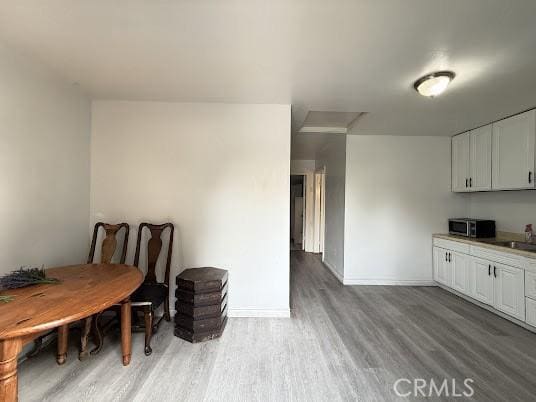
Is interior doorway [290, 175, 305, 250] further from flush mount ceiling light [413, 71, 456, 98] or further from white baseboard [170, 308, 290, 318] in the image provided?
flush mount ceiling light [413, 71, 456, 98]

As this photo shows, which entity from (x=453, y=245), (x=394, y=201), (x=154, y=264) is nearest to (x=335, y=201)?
(x=394, y=201)

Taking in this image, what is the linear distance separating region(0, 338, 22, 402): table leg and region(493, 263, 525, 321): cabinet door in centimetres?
387

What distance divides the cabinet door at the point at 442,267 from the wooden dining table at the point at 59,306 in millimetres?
3823

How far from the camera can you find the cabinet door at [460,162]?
3374 mm

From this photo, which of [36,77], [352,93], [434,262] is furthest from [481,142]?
[36,77]

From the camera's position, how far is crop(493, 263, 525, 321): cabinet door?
2.39 metres

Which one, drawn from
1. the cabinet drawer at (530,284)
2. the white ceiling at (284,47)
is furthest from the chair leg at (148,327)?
the cabinet drawer at (530,284)

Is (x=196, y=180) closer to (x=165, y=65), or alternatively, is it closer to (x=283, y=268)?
(x=165, y=65)

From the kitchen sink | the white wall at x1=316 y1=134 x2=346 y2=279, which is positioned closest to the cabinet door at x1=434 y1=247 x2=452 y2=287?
the kitchen sink

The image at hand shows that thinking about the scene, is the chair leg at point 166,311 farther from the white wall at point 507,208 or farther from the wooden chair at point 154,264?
the white wall at point 507,208

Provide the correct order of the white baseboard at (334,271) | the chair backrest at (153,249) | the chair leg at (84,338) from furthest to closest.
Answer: the white baseboard at (334,271)
the chair backrest at (153,249)
the chair leg at (84,338)

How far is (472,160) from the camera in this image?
329cm

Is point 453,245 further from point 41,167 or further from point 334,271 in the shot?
point 41,167
